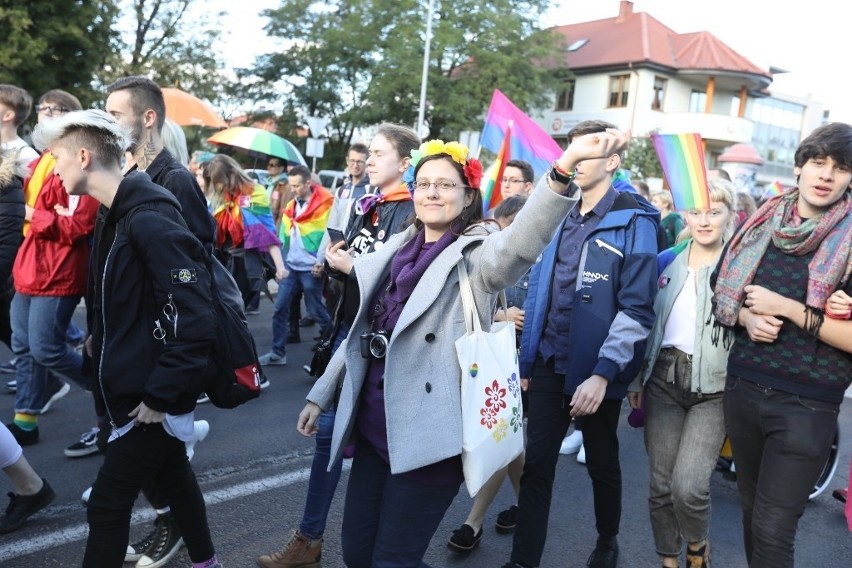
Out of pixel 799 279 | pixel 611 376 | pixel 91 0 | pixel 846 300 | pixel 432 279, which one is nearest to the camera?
pixel 432 279

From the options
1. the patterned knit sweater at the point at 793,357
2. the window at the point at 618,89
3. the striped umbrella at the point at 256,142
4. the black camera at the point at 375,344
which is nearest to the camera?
the black camera at the point at 375,344

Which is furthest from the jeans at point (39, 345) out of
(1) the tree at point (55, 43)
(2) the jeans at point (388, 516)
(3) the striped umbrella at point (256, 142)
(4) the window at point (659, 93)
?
(4) the window at point (659, 93)

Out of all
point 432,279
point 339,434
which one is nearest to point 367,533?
point 339,434

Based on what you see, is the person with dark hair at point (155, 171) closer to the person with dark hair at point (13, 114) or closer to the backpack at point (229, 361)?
the backpack at point (229, 361)

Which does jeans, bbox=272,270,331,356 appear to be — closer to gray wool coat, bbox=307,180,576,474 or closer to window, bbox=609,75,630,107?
gray wool coat, bbox=307,180,576,474

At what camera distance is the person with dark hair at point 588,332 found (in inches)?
127

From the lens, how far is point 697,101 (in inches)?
1652

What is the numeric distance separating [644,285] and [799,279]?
0.65m

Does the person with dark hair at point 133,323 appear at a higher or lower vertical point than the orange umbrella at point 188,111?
lower

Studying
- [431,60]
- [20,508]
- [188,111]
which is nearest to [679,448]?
[20,508]

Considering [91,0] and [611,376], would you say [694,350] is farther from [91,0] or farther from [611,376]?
[91,0]

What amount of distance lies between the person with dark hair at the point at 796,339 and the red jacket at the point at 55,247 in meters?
3.44

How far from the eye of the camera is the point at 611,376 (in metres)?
3.16

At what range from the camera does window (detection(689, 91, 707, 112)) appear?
Answer: 41812 millimetres
